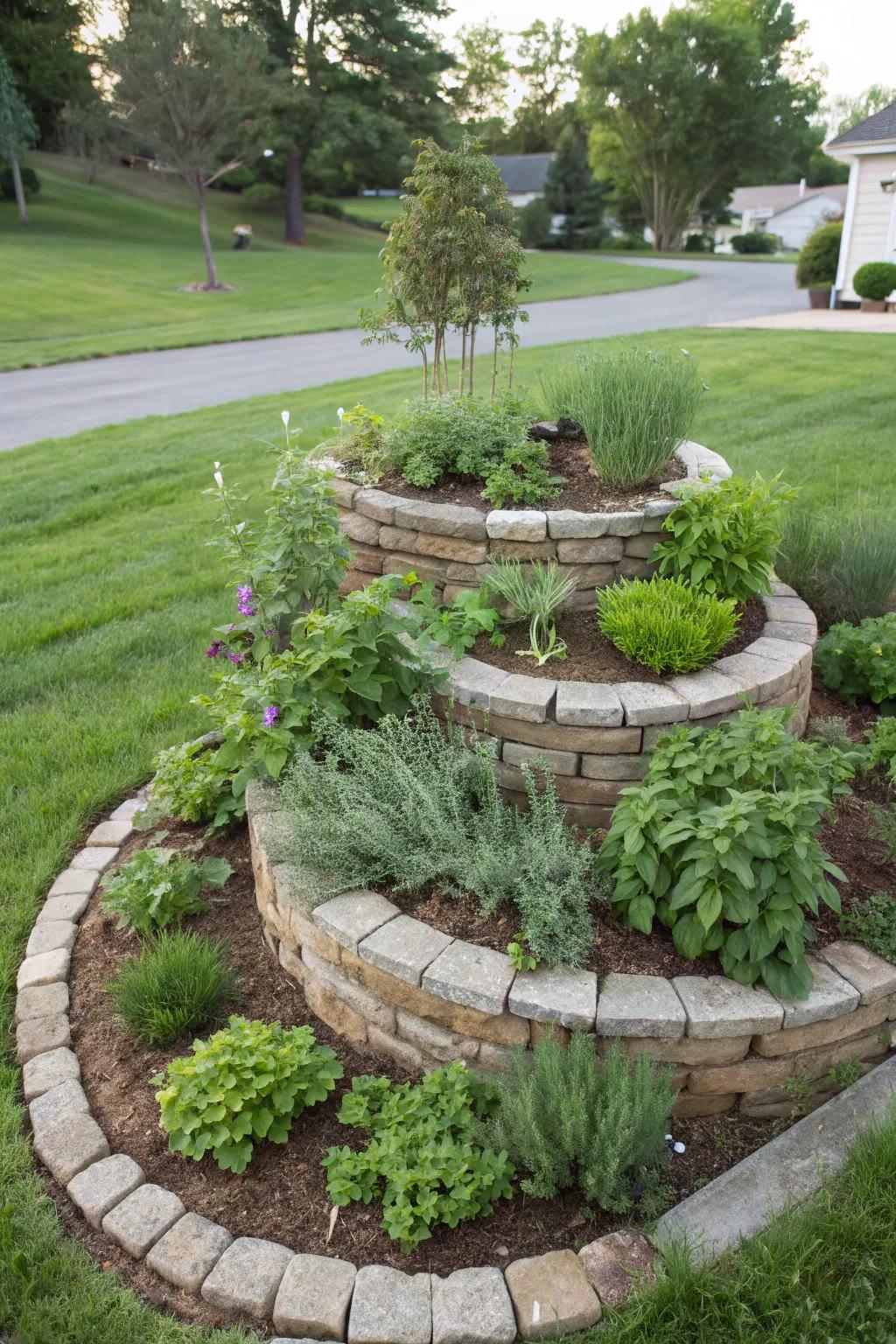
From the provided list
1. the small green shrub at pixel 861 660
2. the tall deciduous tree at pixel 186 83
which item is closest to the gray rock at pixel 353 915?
the small green shrub at pixel 861 660

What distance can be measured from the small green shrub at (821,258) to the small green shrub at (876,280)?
2.37m

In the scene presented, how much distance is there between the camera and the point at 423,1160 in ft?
6.81

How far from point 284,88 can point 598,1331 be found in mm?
29315

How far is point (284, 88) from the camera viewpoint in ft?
83.4

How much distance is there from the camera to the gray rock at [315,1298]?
1.86 m

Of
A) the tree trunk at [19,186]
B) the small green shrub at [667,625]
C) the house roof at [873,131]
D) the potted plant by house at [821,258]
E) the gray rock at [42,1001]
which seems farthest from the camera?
the tree trunk at [19,186]

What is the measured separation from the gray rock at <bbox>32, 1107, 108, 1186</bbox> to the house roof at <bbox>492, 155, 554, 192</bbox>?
166 ft

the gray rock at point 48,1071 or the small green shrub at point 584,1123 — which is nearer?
the small green shrub at point 584,1123

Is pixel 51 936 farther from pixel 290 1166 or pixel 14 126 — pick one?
pixel 14 126

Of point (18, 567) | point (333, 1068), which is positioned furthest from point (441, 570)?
point (18, 567)

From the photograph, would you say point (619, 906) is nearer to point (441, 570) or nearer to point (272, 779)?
point (272, 779)

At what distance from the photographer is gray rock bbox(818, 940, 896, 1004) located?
7.55 ft

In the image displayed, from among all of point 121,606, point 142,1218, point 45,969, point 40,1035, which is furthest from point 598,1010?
point 121,606

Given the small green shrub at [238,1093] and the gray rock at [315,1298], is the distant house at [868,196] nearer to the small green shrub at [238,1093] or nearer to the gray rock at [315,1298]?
the small green shrub at [238,1093]
